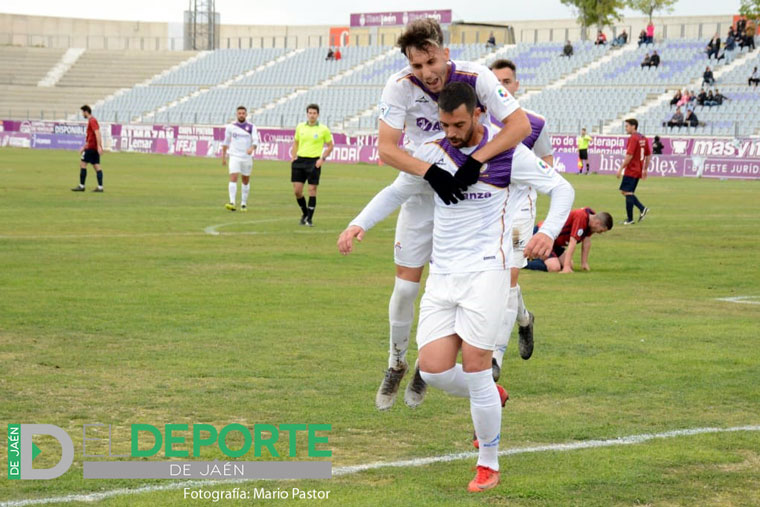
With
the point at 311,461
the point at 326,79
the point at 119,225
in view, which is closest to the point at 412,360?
the point at 311,461

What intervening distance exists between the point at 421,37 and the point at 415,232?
1.35 meters

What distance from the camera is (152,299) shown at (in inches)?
464

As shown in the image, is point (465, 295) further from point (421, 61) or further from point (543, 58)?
point (543, 58)

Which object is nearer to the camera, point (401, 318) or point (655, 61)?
point (401, 318)

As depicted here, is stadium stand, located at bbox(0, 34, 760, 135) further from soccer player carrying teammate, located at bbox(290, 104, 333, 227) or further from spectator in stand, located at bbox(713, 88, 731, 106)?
soccer player carrying teammate, located at bbox(290, 104, 333, 227)

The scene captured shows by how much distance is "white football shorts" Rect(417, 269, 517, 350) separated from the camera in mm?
5785

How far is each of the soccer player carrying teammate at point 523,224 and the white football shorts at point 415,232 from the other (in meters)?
0.58

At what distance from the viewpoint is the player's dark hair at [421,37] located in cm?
627

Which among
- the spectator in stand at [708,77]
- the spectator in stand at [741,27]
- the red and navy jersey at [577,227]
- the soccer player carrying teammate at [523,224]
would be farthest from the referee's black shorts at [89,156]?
the spectator in stand at [741,27]

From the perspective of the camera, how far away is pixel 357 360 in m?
8.84

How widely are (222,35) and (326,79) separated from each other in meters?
39.8

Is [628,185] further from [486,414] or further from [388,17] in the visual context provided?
[388,17]

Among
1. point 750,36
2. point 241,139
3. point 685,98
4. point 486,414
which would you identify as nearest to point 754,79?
point 685,98

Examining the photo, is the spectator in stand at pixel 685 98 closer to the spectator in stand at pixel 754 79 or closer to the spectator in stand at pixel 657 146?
the spectator in stand at pixel 754 79
